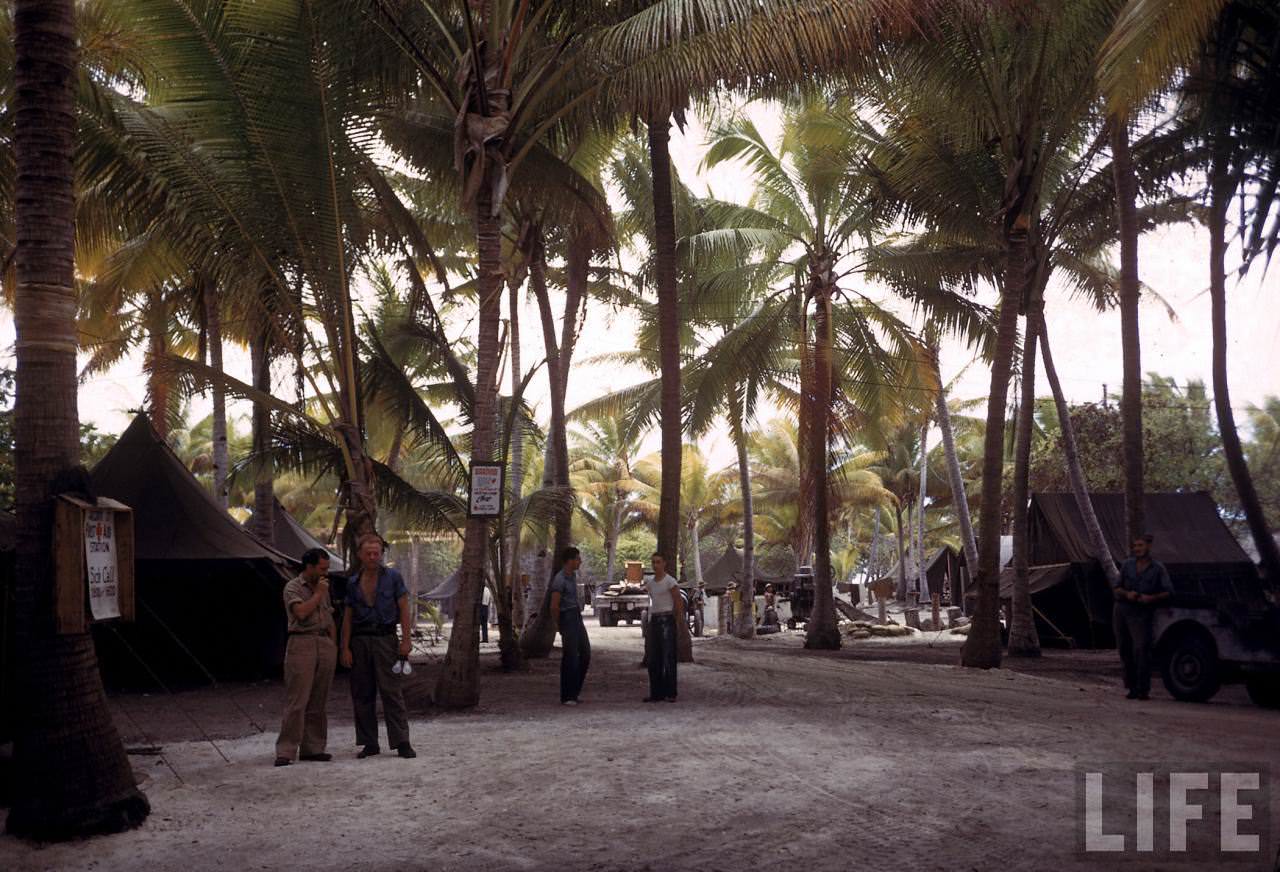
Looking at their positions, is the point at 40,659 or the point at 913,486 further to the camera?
the point at 913,486

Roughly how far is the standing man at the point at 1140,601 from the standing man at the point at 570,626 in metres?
5.57

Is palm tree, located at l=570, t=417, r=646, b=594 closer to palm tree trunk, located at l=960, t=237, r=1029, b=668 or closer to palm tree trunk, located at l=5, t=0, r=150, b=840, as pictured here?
palm tree trunk, located at l=960, t=237, r=1029, b=668

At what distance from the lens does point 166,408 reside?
2373 centimetres

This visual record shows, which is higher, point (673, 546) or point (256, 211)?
point (256, 211)

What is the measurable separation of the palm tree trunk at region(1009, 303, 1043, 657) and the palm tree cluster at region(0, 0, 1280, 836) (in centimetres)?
7

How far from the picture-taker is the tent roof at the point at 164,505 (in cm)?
1462

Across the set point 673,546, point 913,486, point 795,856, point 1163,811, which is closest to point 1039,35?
point 673,546

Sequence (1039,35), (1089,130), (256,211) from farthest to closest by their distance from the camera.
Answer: (1089,130), (1039,35), (256,211)

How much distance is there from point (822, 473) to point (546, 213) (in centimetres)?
752

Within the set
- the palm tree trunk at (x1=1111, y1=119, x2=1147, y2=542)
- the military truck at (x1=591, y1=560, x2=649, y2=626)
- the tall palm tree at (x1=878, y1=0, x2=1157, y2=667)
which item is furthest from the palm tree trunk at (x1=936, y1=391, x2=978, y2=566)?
the military truck at (x1=591, y1=560, x2=649, y2=626)

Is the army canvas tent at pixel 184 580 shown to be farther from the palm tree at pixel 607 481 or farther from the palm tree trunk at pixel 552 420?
the palm tree at pixel 607 481

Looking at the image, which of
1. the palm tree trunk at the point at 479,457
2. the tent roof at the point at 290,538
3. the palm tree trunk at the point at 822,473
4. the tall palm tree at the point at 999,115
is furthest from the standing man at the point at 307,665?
the palm tree trunk at the point at 822,473

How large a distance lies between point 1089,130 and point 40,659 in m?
16.3

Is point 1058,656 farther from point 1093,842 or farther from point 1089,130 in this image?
point 1093,842
